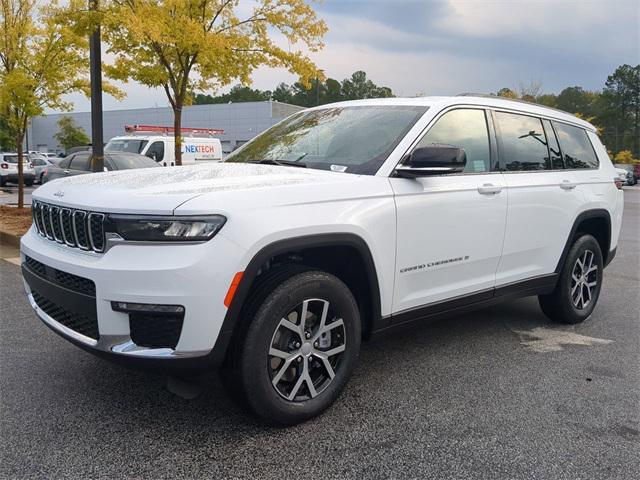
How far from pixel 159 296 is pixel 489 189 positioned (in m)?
2.39

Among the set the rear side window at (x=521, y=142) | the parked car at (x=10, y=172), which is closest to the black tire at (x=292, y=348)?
the rear side window at (x=521, y=142)

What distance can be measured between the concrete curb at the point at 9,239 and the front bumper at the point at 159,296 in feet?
21.9

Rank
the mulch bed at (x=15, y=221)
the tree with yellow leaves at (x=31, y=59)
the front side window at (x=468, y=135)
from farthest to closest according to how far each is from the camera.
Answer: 1. the tree with yellow leaves at (x=31, y=59)
2. the mulch bed at (x=15, y=221)
3. the front side window at (x=468, y=135)

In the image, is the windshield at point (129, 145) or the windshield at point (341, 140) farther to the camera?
the windshield at point (129, 145)

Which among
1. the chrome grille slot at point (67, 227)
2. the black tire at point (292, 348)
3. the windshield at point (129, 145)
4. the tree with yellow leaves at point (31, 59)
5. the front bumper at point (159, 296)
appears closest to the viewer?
the front bumper at point (159, 296)

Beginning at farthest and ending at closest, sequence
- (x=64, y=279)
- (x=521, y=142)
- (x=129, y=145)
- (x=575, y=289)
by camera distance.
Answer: (x=129, y=145) < (x=575, y=289) < (x=521, y=142) < (x=64, y=279)

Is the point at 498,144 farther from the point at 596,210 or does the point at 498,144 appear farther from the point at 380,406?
the point at 380,406

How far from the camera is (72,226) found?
2.89 meters

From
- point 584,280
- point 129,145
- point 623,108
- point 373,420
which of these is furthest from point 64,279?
point 623,108

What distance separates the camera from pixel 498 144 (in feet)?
13.7

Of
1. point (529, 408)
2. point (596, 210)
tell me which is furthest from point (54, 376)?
point (596, 210)

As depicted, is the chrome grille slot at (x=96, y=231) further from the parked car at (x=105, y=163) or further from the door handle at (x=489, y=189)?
the parked car at (x=105, y=163)

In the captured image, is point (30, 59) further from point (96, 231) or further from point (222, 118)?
point (222, 118)

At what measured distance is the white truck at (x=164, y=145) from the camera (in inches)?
703
